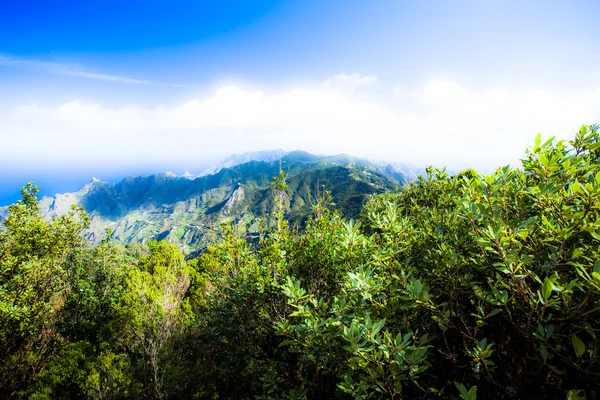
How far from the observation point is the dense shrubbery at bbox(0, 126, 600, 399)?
301 centimetres

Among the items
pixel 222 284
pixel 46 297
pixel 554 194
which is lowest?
pixel 46 297

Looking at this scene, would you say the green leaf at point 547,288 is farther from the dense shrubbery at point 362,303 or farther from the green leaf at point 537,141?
the green leaf at point 537,141

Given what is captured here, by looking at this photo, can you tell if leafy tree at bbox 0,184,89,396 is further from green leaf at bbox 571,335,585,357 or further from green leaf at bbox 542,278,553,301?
green leaf at bbox 571,335,585,357

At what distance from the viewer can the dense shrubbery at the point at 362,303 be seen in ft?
9.86

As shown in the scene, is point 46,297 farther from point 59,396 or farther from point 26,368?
point 59,396

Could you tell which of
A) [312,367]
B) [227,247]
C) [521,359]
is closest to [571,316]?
[521,359]

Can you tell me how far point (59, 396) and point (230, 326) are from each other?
8.98m

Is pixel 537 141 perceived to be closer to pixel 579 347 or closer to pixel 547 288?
pixel 547 288

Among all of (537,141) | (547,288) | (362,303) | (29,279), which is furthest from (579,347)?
(29,279)

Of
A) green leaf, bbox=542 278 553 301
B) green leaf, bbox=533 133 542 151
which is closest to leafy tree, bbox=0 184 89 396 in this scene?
green leaf, bbox=542 278 553 301

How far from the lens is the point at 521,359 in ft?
11.1

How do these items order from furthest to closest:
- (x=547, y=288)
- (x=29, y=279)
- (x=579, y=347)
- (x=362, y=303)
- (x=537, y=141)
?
(x=29, y=279)
(x=362, y=303)
(x=537, y=141)
(x=547, y=288)
(x=579, y=347)

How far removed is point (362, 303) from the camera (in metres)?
4.16

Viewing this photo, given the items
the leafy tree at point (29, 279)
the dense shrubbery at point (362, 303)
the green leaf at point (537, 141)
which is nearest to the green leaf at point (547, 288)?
the dense shrubbery at point (362, 303)
